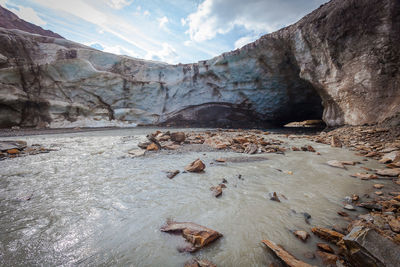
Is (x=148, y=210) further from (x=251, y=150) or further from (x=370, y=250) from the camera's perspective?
(x=251, y=150)

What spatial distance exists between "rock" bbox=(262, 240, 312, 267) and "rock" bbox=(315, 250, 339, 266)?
0.26m

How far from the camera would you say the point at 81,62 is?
15.0 meters

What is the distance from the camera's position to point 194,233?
5.12 feet

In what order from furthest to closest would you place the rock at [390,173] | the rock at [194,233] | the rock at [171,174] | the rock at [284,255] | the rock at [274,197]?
the rock at [171,174], the rock at [390,173], the rock at [274,197], the rock at [194,233], the rock at [284,255]

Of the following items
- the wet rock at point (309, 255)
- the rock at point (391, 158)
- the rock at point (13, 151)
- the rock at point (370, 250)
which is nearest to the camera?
the rock at point (370, 250)

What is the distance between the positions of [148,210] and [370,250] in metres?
2.17

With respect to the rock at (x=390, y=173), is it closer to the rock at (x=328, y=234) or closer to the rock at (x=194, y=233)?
the rock at (x=328, y=234)

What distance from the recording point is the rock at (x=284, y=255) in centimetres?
121

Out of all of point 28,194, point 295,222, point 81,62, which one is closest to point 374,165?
point 295,222

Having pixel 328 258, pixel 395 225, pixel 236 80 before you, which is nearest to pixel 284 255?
pixel 328 258

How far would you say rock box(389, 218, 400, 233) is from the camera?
60.8 inches

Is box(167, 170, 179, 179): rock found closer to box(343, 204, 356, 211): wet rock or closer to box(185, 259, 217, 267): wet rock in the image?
box(185, 259, 217, 267): wet rock

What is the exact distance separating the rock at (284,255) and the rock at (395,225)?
3.81 feet

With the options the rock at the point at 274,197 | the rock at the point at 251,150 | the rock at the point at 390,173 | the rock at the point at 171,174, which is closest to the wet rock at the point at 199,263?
the rock at the point at 274,197
